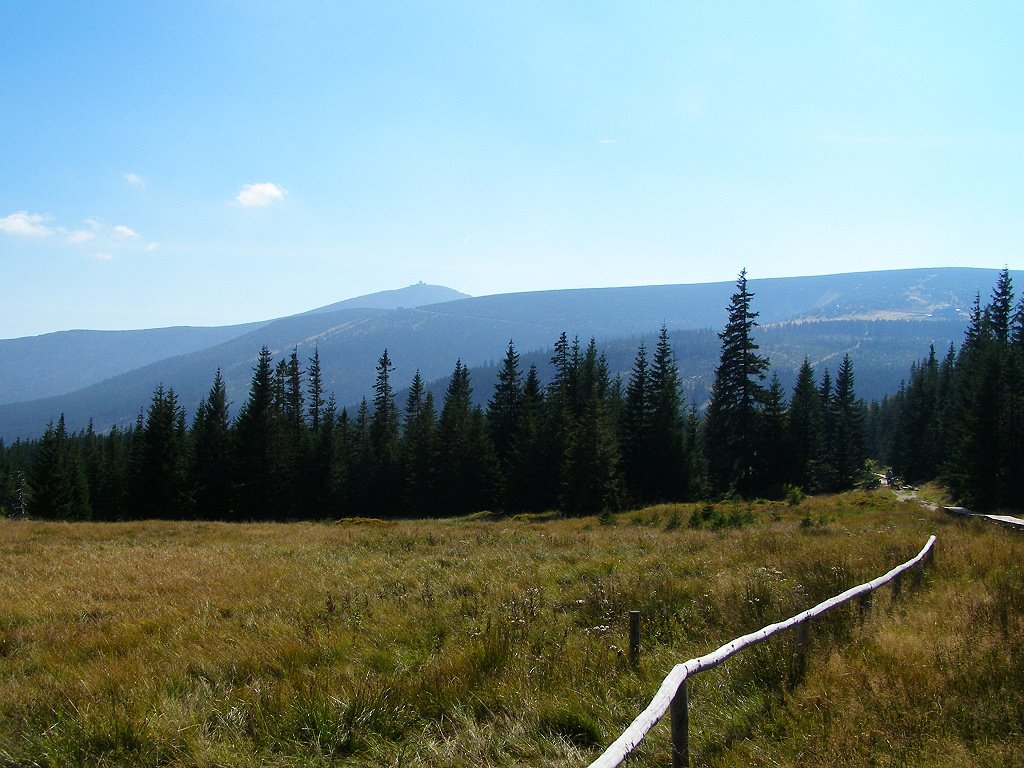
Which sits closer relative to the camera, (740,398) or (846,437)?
(740,398)

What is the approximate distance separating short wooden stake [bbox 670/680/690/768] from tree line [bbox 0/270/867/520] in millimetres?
41834

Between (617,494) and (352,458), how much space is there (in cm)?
3371

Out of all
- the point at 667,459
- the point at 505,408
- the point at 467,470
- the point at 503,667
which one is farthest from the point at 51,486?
the point at 503,667

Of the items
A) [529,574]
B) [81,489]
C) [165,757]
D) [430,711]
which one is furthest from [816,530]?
[81,489]

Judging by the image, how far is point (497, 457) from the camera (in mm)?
63094

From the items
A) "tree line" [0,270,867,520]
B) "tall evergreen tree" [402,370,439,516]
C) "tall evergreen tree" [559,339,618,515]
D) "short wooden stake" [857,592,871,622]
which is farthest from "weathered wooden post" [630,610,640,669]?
"tall evergreen tree" [402,370,439,516]

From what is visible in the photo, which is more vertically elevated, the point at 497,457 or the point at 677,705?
the point at 677,705

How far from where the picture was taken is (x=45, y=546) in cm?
2095

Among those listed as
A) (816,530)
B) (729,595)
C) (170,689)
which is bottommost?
(816,530)

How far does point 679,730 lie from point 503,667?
2.42 meters

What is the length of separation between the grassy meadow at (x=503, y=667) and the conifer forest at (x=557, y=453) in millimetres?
35662

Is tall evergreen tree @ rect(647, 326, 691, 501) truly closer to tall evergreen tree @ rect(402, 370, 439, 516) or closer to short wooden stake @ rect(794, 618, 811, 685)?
tall evergreen tree @ rect(402, 370, 439, 516)

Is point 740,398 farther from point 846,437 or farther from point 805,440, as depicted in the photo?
point 846,437

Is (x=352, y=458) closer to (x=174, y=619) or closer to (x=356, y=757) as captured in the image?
(x=174, y=619)
